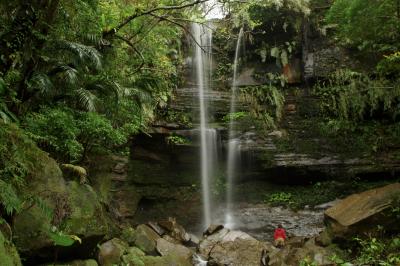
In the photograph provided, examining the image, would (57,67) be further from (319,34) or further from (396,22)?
(319,34)

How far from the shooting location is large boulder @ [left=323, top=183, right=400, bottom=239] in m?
8.64

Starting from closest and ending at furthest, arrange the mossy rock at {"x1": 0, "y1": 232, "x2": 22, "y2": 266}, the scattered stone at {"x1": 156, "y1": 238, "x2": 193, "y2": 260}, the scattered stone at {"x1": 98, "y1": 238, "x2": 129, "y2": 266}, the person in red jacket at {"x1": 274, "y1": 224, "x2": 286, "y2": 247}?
the mossy rock at {"x1": 0, "y1": 232, "x2": 22, "y2": 266} → the scattered stone at {"x1": 98, "y1": 238, "x2": 129, "y2": 266} → the scattered stone at {"x1": 156, "y1": 238, "x2": 193, "y2": 260} → the person in red jacket at {"x1": 274, "y1": 224, "x2": 286, "y2": 247}

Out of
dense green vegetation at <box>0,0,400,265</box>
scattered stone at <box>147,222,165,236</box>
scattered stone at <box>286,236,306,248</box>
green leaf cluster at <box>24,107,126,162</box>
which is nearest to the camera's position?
dense green vegetation at <box>0,0,400,265</box>

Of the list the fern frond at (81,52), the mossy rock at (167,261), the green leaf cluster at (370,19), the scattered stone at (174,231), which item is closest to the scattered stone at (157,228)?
the scattered stone at (174,231)

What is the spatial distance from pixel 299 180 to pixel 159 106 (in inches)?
232

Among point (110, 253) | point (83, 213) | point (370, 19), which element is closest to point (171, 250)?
point (110, 253)

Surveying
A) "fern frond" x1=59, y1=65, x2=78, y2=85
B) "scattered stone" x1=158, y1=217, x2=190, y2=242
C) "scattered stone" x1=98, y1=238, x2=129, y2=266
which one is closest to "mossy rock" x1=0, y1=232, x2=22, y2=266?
"scattered stone" x1=98, y1=238, x2=129, y2=266

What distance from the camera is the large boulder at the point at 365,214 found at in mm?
8641

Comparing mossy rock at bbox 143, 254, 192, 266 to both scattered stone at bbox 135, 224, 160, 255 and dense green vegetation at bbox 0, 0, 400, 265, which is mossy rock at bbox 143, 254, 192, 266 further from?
dense green vegetation at bbox 0, 0, 400, 265

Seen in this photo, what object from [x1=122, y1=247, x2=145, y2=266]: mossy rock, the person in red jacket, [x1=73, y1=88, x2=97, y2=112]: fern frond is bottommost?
the person in red jacket

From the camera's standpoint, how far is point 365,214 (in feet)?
28.8

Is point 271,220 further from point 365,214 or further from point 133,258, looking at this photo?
point 133,258

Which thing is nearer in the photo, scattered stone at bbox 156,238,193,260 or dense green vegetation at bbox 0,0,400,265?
dense green vegetation at bbox 0,0,400,265

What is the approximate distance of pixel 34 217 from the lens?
5387 mm
